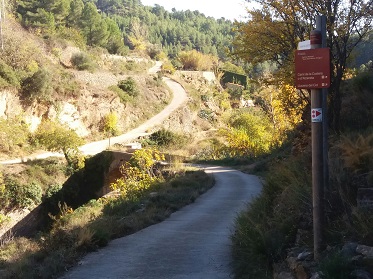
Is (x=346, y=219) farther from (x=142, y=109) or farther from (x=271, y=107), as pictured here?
(x=142, y=109)

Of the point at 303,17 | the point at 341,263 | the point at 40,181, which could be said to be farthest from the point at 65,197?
the point at 341,263

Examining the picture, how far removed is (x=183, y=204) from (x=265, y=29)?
619 cm

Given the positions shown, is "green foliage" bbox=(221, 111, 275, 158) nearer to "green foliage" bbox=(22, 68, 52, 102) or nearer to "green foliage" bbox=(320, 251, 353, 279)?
"green foliage" bbox=(22, 68, 52, 102)

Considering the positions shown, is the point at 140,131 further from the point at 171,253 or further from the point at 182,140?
the point at 171,253

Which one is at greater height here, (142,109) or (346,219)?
(142,109)

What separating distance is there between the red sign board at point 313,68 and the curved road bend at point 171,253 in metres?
3.16

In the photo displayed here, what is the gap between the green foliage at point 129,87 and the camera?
2071 inches

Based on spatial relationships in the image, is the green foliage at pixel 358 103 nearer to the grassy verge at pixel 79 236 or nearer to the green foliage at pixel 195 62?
the grassy verge at pixel 79 236

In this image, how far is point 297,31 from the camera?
11.5 metres

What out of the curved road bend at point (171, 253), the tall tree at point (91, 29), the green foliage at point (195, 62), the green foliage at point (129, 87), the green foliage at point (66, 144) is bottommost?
the curved road bend at point (171, 253)

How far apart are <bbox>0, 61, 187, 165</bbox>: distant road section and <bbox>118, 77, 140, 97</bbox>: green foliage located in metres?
3.71

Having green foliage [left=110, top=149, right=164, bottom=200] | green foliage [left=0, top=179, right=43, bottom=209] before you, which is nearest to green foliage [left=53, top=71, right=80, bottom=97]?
green foliage [left=0, top=179, right=43, bottom=209]

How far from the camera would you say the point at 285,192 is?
6691 mm

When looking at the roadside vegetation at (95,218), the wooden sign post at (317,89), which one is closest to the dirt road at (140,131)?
the roadside vegetation at (95,218)
